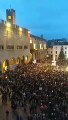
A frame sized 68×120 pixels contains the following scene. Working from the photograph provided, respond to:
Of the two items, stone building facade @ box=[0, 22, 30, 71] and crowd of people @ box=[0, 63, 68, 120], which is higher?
stone building facade @ box=[0, 22, 30, 71]

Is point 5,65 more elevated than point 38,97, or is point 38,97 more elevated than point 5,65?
point 5,65

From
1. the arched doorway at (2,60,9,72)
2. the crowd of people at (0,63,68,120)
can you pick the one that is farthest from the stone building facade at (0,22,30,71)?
the crowd of people at (0,63,68,120)

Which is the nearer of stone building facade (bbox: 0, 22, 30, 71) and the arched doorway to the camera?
the arched doorway

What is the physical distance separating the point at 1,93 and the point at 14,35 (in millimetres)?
36746

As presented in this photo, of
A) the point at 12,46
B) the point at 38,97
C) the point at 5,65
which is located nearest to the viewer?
the point at 38,97

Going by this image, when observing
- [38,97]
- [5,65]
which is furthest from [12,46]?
[38,97]

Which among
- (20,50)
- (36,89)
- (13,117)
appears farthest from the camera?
(20,50)

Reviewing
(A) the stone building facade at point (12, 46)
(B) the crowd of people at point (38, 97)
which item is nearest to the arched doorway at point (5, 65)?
(A) the stone building facade at point (12, 46)

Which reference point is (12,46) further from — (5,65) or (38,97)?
(38,97)

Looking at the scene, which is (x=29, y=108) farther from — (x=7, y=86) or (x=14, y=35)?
(x=14, y=35)

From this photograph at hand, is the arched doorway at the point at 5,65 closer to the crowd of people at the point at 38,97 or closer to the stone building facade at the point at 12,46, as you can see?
the stone building facade at the point at 12,46

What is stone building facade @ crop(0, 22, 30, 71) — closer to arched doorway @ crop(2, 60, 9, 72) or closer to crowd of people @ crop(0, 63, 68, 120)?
arched doorway @ crop(2, 60, 9, 72)

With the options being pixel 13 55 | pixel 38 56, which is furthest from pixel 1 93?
pixel 38 56

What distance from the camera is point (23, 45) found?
75.3 m
